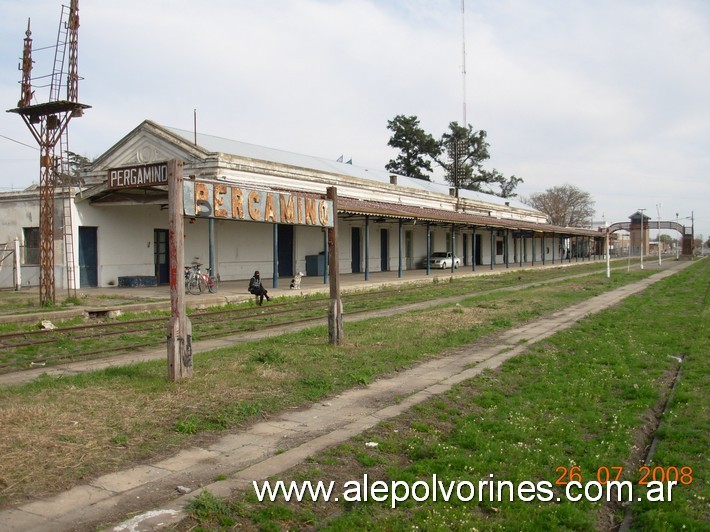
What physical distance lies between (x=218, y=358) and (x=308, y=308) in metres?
9.30

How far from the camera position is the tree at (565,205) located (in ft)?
347

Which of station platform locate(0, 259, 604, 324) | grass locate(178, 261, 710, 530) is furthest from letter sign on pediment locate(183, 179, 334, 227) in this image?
station platform locate(0, 259, 604, 324)

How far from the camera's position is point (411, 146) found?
84.2 metres

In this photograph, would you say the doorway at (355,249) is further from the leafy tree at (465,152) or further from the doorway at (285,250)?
the leafy tree at (465,152)

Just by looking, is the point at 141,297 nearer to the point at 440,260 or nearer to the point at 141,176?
the point at 141,176

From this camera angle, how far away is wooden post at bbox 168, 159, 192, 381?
7957 millimetres

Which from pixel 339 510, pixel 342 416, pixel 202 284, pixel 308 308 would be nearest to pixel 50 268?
pixel 202 284

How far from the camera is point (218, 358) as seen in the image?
9.94 metres

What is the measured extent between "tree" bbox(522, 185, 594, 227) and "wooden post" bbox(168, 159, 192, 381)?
10364 centimetres

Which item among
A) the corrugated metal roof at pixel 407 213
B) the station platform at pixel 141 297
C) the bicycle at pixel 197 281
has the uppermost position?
the corrugated metal roof at pixel 407 213

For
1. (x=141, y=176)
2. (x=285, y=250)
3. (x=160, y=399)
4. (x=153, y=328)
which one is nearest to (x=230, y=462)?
(x=160, y=399)

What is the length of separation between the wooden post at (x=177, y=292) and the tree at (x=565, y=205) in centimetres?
10364

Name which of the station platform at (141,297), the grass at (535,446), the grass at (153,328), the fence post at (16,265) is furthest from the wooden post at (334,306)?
the fence post at (16,265)

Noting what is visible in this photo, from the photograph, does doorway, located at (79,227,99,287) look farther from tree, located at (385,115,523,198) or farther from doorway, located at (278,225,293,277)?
tree, located at (385,115,523,198)
